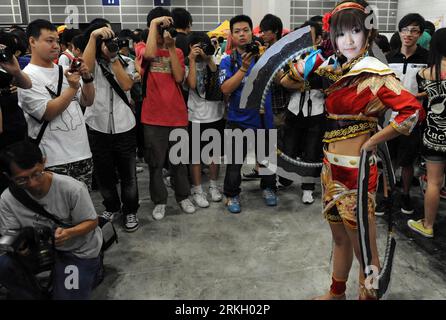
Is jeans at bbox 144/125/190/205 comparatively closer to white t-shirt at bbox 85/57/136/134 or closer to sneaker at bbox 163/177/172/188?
white t-shirt at bbox 85/57/136/134

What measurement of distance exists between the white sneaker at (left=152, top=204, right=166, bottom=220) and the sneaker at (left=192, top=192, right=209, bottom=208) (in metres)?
0.30

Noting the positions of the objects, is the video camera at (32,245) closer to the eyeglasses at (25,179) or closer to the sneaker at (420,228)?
the eyeglasses at (25,179)

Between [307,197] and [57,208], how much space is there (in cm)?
205

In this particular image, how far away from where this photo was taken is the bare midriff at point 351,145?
1.56 metres

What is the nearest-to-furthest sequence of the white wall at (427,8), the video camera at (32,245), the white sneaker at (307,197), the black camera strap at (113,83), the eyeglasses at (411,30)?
the video camera at (32,245) → the black camera strap at (113,83) → the eyeglasses at (411,30) → the white sneaker at (307,197) → the white wall at (427,8)

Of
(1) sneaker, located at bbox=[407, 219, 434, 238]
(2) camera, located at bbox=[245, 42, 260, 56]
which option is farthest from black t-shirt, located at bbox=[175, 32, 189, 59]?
(1) sneaker, located at bbox=[407, 219, 434, 238]

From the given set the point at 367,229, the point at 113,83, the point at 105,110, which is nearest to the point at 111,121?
the point at 105,110

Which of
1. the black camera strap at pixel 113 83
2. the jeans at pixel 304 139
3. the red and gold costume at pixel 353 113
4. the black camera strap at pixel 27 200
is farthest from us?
the jeans at pixel 304 139

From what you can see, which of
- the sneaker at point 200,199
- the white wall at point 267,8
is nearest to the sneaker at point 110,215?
the sneaker at point 200,199

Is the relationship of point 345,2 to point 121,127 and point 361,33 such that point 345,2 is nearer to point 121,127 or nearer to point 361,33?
point 361,33

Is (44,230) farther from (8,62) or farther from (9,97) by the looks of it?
(8,62)

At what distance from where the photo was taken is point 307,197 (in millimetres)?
3180

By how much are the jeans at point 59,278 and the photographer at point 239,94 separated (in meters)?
1.39
